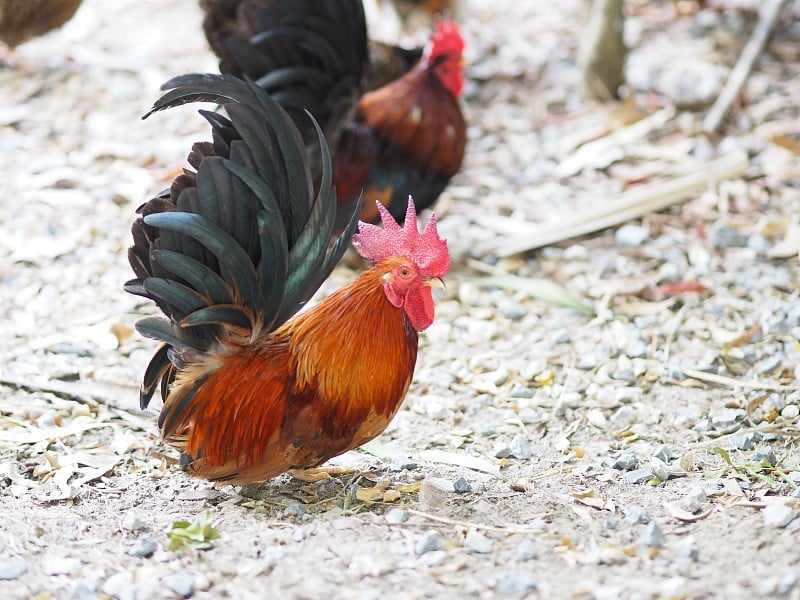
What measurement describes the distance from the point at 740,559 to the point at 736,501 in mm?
467

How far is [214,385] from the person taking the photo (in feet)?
10.9

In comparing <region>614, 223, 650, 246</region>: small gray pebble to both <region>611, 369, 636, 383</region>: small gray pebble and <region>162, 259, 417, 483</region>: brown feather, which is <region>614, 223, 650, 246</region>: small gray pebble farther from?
<region>162, 259, 417, 483</region>: brown feather

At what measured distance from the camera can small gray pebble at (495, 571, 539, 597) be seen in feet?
8.94

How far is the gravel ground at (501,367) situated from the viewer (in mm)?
2936

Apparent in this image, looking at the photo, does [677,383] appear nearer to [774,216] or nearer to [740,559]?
[740,559]

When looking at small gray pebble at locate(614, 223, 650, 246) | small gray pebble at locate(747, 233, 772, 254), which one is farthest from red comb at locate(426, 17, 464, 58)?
small gray pebble at locate(747, 233, 772, 254)

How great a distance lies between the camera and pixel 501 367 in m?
4.61

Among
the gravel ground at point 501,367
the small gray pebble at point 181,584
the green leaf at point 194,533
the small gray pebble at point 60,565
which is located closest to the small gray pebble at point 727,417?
the gravel ground at point 501,367

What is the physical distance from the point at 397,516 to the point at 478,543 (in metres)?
0.33

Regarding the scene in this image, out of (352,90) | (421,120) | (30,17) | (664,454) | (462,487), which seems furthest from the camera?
(30,17)

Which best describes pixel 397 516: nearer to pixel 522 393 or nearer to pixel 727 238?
pixel 522 393

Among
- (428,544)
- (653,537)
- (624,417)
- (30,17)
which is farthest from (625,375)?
(30,17)

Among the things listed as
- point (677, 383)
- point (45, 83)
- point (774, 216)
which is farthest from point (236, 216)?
point (45, 83)

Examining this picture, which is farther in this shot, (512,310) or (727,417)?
(512,310)
